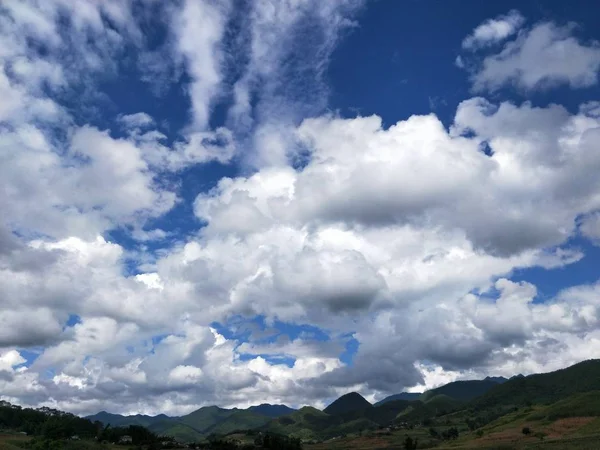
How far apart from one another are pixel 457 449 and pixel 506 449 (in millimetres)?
36126

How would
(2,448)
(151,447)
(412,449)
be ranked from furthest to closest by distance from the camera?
1. (151,447)
2. (412,449)
3. (2,448)

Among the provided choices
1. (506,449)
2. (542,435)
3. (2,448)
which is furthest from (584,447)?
(2,448)

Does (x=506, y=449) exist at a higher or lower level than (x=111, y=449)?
lower

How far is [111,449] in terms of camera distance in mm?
193750

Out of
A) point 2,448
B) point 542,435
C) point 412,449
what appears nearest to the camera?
point 2,448

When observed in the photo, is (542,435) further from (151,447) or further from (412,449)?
(151,447)

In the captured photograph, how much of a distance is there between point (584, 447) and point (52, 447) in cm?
15263

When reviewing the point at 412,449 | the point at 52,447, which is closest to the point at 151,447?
the point at 52,447

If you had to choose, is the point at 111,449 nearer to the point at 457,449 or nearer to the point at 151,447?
the point at 151,447

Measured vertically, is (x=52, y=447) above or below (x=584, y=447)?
above

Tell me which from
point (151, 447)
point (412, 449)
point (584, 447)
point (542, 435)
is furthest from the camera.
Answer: point (151, 447)

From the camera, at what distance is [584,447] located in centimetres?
10444

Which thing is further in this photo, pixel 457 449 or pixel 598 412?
pixel 598 412

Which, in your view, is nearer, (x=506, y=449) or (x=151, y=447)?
(x=506, y=449)
